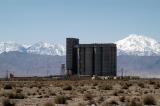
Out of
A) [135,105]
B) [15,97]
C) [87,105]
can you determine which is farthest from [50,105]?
[15,97]

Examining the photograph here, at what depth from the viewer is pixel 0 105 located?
3416cm

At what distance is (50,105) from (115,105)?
484cm

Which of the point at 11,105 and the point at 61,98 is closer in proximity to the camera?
the point at 11,105

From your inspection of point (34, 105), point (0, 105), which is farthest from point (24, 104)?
point (0, 105)

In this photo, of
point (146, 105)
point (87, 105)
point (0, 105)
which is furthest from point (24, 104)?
point (146, 105)

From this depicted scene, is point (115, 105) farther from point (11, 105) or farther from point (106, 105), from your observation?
point (11, 105)

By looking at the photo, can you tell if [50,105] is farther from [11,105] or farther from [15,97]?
[15,97]

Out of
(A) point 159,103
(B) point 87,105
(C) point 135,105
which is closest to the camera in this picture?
(C) point 135,105

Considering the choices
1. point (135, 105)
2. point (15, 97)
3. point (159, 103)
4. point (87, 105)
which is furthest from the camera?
point (15, 97)

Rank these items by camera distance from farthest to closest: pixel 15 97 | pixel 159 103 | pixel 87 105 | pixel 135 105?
pixel 15 97
pixel 159 103
pixel 87 105
pixel 135 105

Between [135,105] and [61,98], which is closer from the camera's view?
[135,105]

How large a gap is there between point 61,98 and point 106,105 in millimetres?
7507

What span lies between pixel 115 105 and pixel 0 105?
313 inches

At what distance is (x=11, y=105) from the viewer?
34219 millimetres
